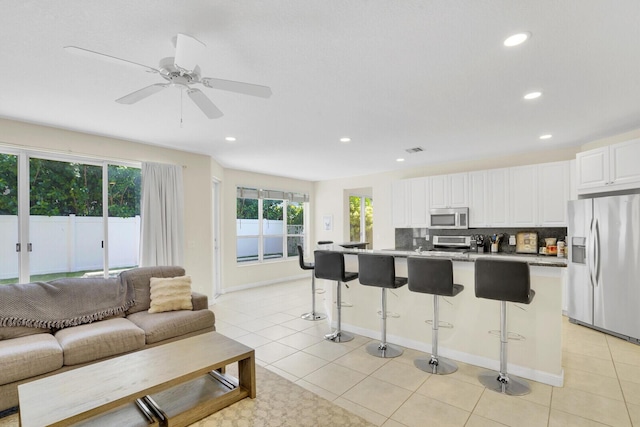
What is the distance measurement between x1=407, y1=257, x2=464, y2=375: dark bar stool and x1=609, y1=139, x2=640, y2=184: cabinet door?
2776mm

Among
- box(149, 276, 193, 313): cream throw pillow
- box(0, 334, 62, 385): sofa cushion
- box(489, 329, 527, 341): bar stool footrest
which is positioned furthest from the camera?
box(149, 276, 193, 313): cream throw pillow

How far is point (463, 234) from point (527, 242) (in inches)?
40.5

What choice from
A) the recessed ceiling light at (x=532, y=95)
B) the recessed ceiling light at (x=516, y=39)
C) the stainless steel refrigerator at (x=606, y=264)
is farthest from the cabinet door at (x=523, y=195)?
the recessed ceiling light at (x=516, y=39)

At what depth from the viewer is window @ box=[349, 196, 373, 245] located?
8.96 metres

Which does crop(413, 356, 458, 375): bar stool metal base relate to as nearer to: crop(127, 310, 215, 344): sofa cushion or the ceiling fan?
crop(127, 310, 215, 344): sofa cushion

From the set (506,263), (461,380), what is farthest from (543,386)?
(506,263)

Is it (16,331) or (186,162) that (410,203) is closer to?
(186,162)

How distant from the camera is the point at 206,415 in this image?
2.33m

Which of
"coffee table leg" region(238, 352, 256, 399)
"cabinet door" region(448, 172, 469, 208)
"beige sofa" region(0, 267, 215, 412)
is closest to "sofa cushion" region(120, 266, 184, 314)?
"beige sofa" region(0, 267, 215, 412)

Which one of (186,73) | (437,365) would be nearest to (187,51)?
(186,73)

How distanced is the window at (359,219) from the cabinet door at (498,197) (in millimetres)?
3929

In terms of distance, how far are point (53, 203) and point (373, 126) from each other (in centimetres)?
420

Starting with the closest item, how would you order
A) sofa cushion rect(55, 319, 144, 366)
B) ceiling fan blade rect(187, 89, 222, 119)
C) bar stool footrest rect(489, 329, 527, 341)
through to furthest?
ceiling fan blade rect(187, 89, 222, 119) → sofa cushion rect(55, 319, 144, 366) → bar stool footrest rect(489, 329, 527, 341)

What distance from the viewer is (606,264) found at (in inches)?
161
